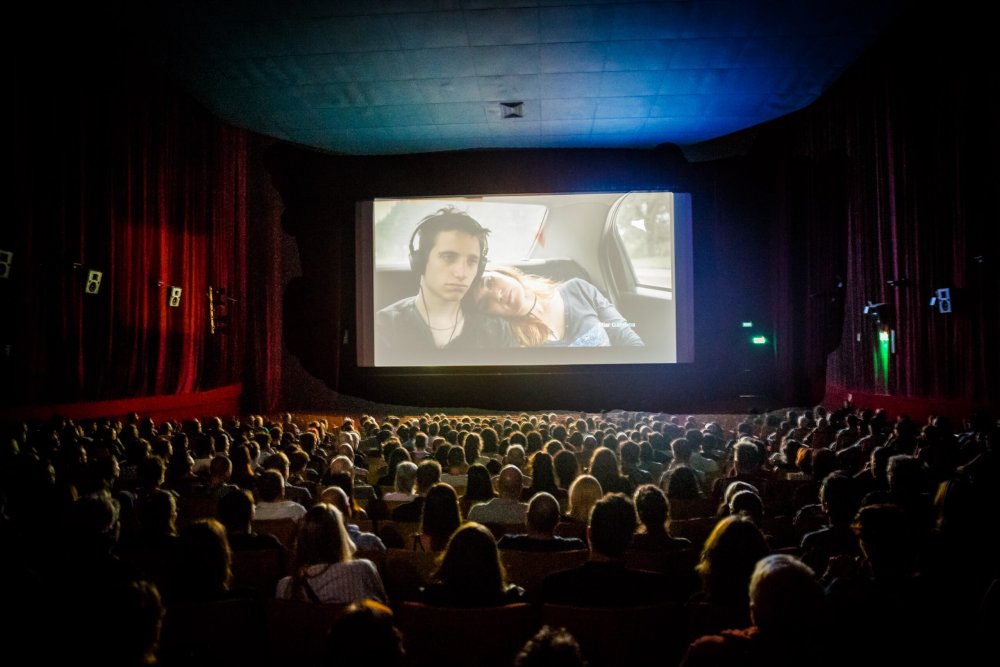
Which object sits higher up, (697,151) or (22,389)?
(697,151)

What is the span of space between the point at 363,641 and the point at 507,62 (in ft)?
44.1

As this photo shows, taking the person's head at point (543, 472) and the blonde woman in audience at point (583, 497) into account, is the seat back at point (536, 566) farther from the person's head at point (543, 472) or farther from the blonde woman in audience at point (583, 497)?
the person's head at point (543, 472)

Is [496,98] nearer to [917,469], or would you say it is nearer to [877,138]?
[877,138]

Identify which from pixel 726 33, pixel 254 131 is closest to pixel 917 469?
pixel 726 33

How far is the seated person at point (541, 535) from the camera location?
446 cm

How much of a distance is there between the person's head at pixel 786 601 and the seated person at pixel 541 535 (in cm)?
219

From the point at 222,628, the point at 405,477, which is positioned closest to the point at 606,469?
the point at 405,477

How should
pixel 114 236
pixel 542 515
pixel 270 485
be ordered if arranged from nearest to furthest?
1. pixel 542 515
2. pixel 270 485
3. pixel 114 236

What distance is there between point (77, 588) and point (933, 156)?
525 inches

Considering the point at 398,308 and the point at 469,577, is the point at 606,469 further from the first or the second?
the point at 398,308

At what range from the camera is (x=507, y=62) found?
Answer: 13.8 metres

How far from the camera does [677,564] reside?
421 cm

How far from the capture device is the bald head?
605 cm

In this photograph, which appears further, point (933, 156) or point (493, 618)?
point (933, 156)
